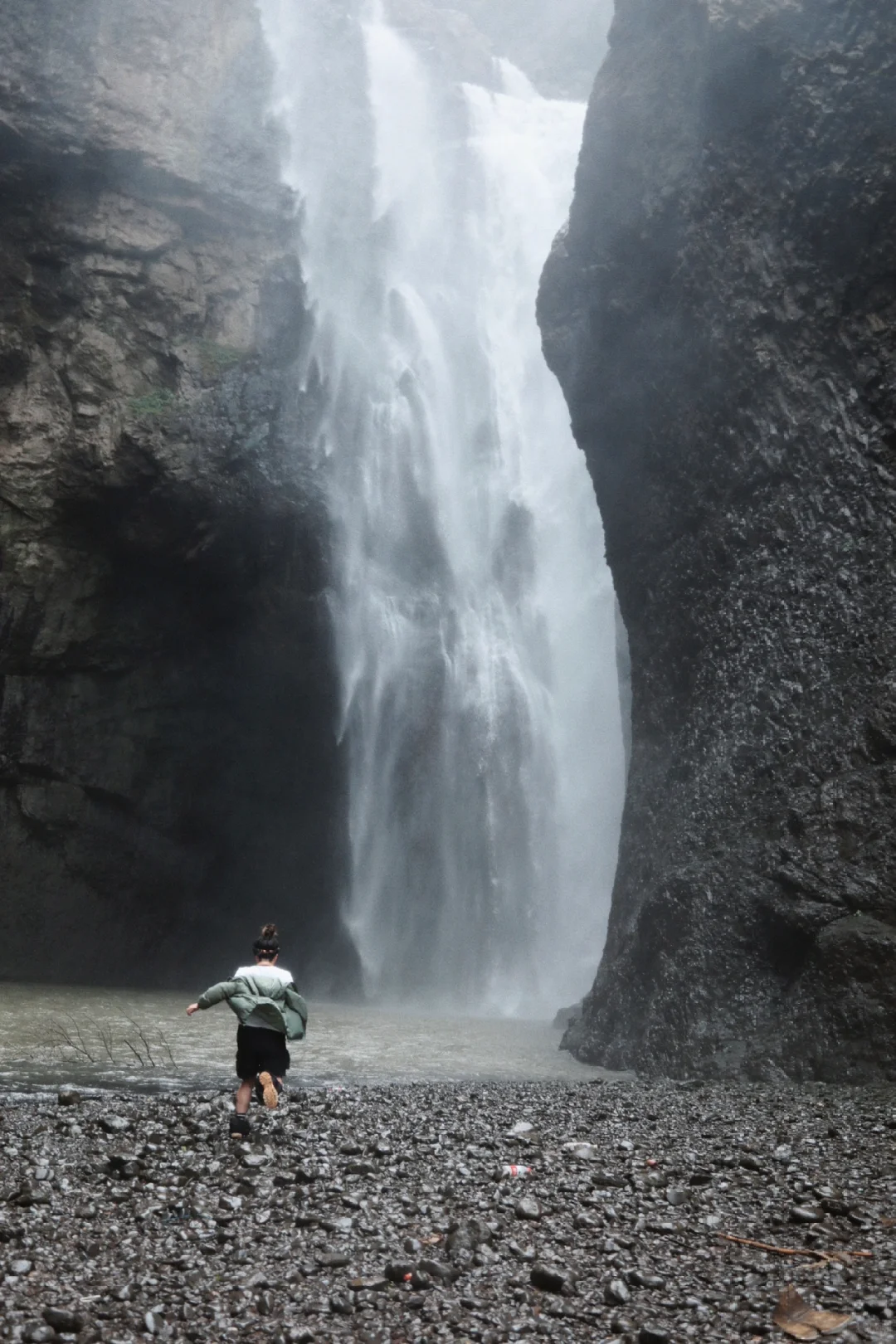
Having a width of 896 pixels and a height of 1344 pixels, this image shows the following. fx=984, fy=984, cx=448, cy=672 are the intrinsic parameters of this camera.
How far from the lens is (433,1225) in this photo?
427 centimetres

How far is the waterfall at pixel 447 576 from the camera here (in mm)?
25250

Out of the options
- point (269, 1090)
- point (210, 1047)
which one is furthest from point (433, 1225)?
point (210, 1047)

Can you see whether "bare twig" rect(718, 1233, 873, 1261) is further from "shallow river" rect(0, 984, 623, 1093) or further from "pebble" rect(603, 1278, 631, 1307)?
"shallow river" rect(0, 984, 623, 1093)

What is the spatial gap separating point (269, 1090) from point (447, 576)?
73.7 feet

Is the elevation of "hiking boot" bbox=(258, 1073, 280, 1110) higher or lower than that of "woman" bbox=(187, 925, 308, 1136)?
lower

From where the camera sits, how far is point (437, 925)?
24.9 m

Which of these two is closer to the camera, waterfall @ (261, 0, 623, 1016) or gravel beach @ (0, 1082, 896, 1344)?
gravel beach @ (0, 1082, 896, 1344)

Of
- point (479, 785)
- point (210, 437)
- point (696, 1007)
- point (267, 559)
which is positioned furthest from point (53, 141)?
point (696, 1007)

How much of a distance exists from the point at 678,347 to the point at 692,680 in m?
4.62

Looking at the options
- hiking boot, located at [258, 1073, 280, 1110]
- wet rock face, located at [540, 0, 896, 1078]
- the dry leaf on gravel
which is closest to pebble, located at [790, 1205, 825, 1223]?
the dry leaf on gravel

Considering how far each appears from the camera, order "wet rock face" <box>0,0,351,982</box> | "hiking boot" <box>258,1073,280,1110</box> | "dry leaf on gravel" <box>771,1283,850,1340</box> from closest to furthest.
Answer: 1. "dry leaf on gravel" <box>771,1283,850,1340</box>
2. "hiking boot" <box>258,1073,280,1110</box>
3. "wet rock face" <box>0,0,351,982</box>

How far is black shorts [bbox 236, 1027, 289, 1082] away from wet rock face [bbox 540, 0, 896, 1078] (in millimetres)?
4854

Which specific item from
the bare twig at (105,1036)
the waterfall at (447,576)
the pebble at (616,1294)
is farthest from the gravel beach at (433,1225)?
the waterfall at (447,576)

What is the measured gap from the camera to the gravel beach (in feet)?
11.1
